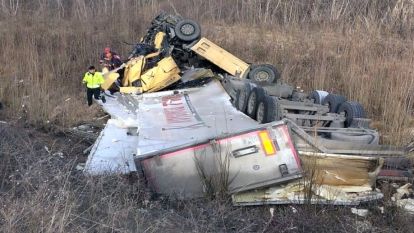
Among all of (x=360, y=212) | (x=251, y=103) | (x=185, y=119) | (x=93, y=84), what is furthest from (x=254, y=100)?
(x=93, y=84)

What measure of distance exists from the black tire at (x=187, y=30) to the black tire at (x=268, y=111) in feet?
11.5

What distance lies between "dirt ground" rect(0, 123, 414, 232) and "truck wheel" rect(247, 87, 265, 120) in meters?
1.79

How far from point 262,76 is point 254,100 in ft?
7.89

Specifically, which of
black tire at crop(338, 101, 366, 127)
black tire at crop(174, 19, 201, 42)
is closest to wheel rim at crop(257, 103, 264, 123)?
black tire at crop(338, 101, 366, 127)

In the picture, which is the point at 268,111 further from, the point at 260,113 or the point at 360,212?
the point at 360,212

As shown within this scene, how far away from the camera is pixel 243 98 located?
6.31m

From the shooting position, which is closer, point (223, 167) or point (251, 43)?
point (223, 167)

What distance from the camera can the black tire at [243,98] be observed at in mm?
6223

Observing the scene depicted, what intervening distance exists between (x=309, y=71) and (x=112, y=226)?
6903 mm

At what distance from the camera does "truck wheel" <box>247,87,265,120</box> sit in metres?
5.84

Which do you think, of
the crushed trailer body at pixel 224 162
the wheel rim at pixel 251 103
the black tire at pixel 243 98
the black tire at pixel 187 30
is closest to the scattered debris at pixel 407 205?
the crushed trailer body at pixel 224 162

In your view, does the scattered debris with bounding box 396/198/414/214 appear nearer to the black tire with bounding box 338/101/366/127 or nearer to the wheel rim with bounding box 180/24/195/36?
the black tire with bounding box 338/101/366/127

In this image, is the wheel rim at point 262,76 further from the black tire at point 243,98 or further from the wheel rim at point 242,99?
the wheel rim at point 242,99

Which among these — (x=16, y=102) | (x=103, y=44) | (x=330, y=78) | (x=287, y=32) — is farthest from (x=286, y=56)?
(x=16, y=102)
